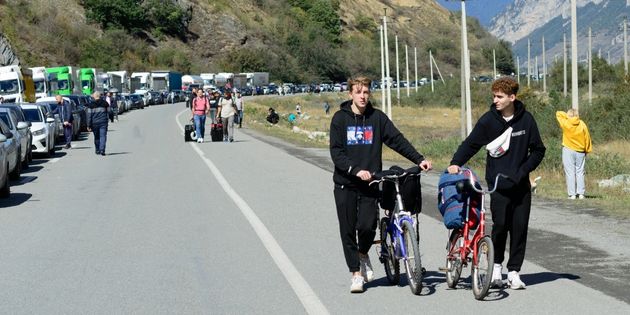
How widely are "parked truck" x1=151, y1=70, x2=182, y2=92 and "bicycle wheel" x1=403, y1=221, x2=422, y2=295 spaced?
310 ft

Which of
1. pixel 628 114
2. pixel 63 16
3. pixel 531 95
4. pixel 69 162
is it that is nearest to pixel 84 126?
pixel 69 162

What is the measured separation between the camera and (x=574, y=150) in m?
18.7

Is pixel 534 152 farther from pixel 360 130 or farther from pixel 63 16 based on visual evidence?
pixel 63 16

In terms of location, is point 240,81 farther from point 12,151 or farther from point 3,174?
point 3,174

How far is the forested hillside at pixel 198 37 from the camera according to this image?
118812 millimetres

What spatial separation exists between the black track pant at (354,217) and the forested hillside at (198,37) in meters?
96.1

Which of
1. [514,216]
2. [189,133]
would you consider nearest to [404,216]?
[514,216]

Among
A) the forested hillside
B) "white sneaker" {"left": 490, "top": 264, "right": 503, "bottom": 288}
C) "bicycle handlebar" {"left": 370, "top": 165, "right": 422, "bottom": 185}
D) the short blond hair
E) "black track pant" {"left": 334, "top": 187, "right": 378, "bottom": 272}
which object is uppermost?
the forested hillside

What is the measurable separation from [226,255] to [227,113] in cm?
2530

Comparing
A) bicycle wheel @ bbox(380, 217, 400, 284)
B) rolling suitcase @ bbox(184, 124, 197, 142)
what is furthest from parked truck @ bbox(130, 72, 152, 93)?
bicycle wheel @ bbox(380, 217, 400, 284)

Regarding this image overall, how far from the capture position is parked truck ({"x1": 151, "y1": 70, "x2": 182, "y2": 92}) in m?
103

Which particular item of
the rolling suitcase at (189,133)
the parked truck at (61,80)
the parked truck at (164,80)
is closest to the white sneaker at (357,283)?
the rolling suitcase at (189,133)

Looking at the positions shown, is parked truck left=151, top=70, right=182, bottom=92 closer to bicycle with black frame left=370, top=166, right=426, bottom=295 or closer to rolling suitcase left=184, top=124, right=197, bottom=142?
rolling suitcase left=184, top=124, right=197, bottom=142

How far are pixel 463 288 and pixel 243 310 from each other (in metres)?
2.00
